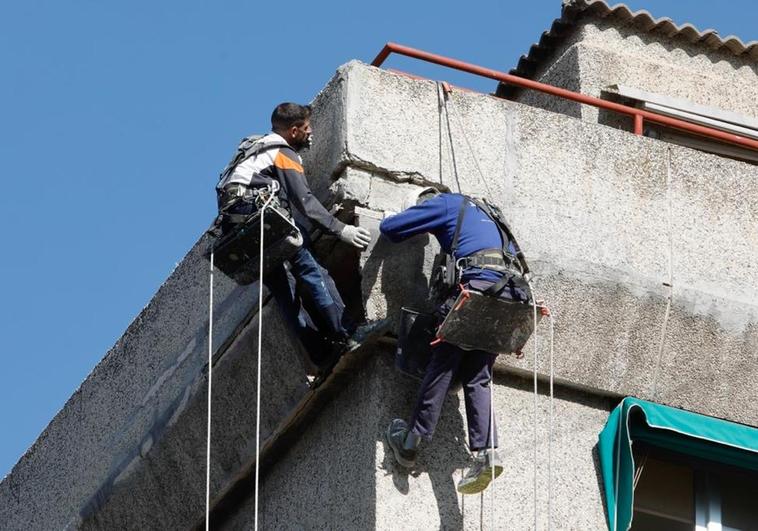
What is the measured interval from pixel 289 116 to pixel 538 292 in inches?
68.4

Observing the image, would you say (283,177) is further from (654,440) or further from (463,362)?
(654,440)

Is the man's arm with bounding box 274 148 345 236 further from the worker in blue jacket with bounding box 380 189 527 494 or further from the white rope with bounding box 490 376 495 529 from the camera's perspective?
the white rope with bounding box 490 376 495 529

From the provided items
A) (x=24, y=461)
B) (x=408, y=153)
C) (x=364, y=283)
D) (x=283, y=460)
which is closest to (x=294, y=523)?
(x=283, y=460)

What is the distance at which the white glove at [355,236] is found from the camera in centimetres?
1093

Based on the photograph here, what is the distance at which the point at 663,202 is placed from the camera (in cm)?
1191

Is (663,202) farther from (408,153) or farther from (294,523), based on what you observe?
(294,523)

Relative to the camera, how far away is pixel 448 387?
1056 centimetres

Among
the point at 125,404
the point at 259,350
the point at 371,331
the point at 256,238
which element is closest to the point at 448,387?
the point at 371,331

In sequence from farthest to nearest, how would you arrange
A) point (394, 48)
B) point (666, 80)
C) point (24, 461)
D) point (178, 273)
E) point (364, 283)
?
1. point (666, 80)
2. point (24, 461)
3. point (178, 273)
4. point (394, 48)
5. point (364, 283)

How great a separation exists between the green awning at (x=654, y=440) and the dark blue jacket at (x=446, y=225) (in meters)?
1.44

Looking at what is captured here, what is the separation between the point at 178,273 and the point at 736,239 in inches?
149

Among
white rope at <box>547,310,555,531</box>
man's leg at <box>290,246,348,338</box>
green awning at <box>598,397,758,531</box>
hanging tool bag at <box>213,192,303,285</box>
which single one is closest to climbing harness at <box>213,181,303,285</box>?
hanging tool bag at <box>213,192,303,285</box>

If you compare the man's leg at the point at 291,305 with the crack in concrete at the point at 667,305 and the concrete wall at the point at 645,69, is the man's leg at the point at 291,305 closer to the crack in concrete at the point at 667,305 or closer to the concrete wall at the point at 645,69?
the crack in concrete at the point at 667,305

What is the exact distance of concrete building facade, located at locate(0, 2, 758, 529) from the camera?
10938 mm
